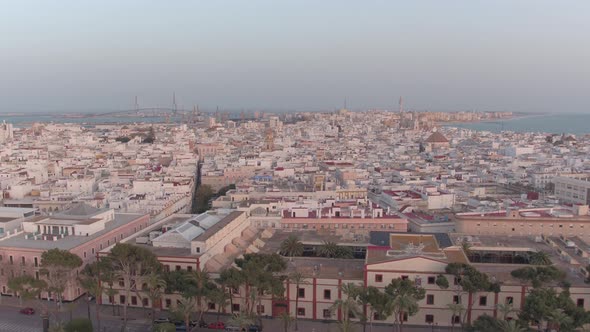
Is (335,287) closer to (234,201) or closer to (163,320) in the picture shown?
(163,320)

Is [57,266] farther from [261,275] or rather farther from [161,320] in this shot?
[261,275]

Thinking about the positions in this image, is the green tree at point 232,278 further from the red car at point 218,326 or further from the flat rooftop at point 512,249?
the flat rooftop at point 512,249

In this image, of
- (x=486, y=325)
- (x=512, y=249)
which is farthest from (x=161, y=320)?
(x=512, y=249)

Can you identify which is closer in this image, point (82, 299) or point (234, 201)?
point (82, 299)

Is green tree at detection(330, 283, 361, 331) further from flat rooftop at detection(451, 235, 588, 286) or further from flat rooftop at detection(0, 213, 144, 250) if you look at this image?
flat rooftop at detection(0, 213, 144, 250)

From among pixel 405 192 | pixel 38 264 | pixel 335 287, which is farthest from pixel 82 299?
pixel 405 192

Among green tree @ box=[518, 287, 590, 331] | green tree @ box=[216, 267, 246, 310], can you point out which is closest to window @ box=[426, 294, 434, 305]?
green tree @ box=[518, 287, 590, 331]
